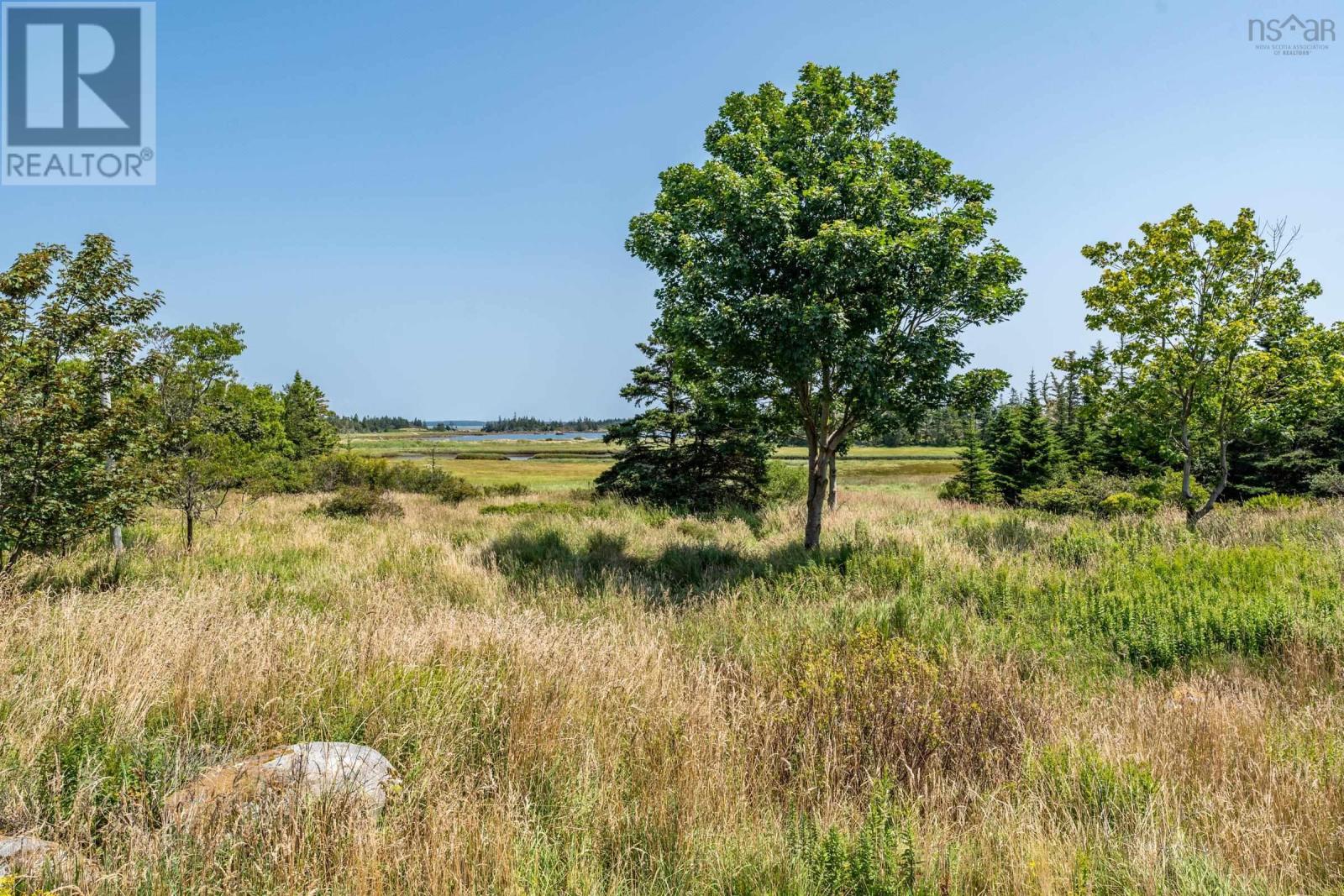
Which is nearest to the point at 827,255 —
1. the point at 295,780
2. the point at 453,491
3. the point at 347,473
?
the point at 295,780

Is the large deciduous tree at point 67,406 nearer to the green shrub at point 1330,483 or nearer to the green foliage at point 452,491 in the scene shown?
the green foliage at point 452,491

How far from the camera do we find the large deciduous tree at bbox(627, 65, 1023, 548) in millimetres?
9383

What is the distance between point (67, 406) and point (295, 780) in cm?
632

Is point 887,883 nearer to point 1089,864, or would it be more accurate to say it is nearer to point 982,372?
point 1089,864

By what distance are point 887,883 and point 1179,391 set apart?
556 inches

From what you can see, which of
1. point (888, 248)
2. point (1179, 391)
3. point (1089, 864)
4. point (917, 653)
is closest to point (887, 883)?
point (1089, 864)

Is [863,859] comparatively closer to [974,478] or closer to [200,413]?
[200,413]

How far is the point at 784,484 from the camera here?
2519cm

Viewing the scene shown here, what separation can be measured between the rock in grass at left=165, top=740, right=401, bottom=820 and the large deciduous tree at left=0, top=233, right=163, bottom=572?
5.69m

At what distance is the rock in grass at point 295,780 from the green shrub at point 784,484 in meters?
20.5

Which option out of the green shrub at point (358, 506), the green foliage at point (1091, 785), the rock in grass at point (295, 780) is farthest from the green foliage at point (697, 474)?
the rock in grass at point (295, 780)

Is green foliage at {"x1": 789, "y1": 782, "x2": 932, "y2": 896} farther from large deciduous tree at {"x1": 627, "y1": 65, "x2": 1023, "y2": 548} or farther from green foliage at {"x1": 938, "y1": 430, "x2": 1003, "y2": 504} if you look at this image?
green foliage at {"x1": 938, "y1": 430, "x2": 1003, "y2": 504}

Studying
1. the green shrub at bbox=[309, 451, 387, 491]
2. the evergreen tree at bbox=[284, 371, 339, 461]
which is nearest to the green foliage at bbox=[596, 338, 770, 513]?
the green shrub at bbox=[309, 451, 387, 491]

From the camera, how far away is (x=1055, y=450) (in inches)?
1259
